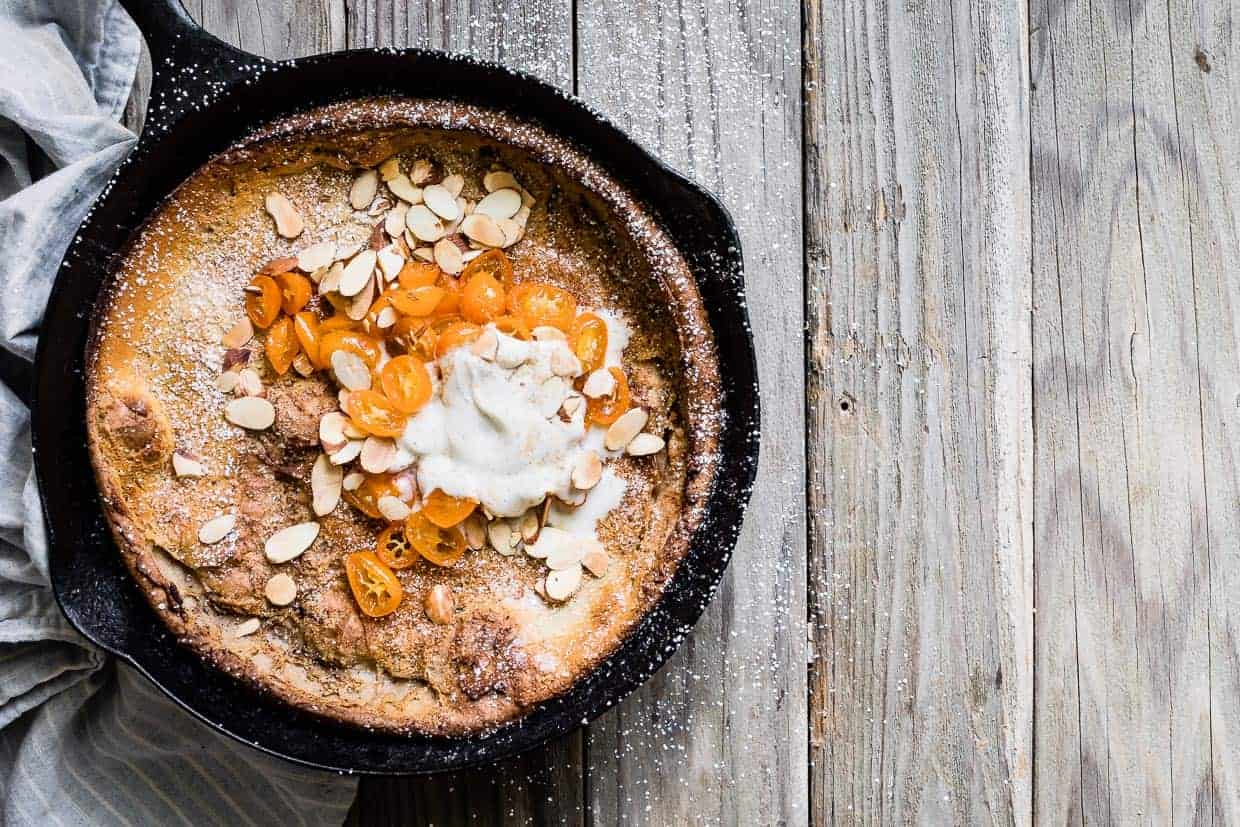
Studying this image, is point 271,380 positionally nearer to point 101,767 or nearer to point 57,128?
point 57,128

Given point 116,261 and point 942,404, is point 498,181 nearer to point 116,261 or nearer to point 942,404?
point 116,261

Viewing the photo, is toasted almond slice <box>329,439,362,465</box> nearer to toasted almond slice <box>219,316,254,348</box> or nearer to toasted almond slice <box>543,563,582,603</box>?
toasted almond slice <box>219,316,254,348</box>

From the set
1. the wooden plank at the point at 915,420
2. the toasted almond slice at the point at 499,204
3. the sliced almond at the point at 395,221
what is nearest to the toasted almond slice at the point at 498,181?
the toasted almond slice at the point at 499,204

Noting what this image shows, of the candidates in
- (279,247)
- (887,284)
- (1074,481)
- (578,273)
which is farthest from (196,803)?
(1074,481)

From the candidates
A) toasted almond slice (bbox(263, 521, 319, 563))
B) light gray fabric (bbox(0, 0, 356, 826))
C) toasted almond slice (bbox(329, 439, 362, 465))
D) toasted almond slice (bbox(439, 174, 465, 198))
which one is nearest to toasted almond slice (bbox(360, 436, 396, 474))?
toasted almond slice (bbox(329, 439, 362, 465))

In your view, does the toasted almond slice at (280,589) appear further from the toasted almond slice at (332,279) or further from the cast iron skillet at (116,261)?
the toasted almond slice at (332,279)

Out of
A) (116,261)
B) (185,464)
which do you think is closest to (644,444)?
(185,464)

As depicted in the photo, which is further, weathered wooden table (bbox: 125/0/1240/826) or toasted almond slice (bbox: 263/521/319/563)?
weathered wooden table (bbox: 125/0/1240/826)
